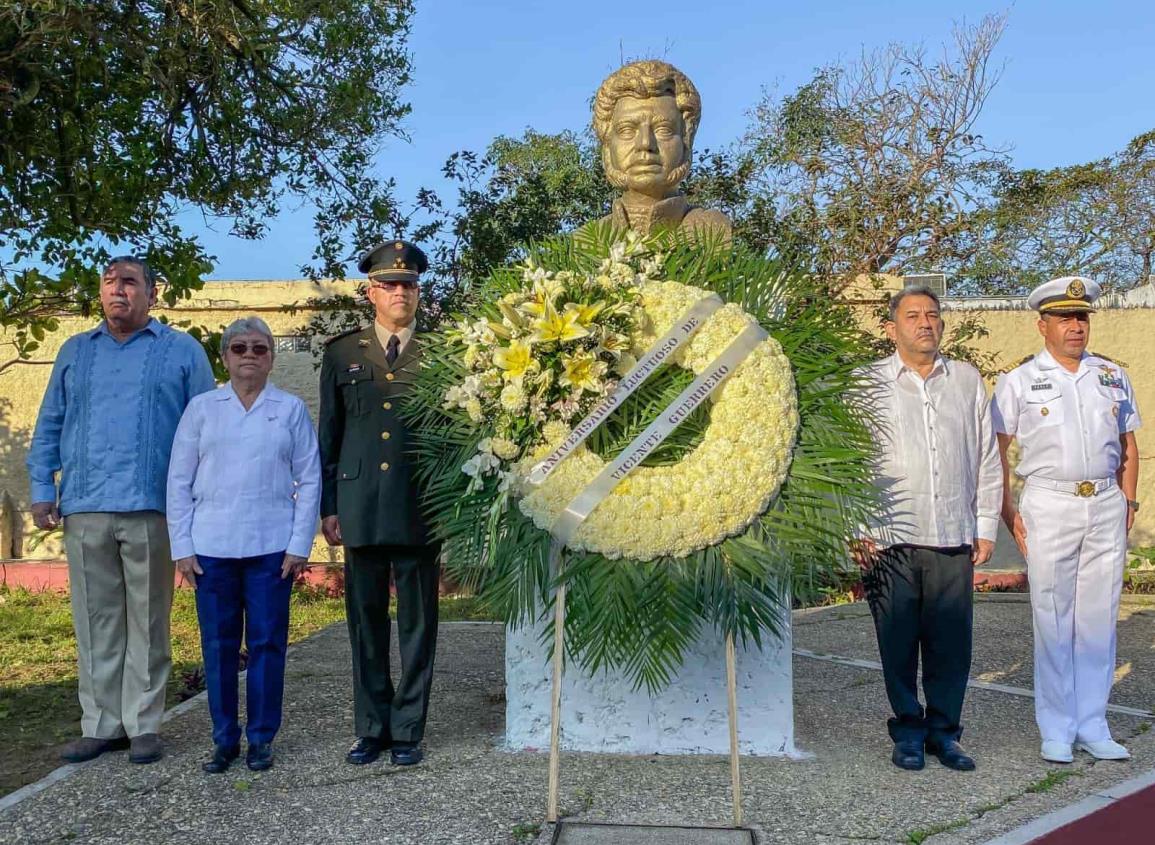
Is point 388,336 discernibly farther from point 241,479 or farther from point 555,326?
point 555,326

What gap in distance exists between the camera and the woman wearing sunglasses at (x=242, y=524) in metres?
4.01

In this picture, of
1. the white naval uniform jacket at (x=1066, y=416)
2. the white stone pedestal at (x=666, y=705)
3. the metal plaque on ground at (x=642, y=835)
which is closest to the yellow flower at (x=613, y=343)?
the white stone pedestal at (x=666, y=705)

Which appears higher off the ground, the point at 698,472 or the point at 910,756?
the point at 698,472

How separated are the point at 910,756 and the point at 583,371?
1984 millimetres

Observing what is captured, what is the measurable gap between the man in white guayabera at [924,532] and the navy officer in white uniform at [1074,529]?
12.3 inches

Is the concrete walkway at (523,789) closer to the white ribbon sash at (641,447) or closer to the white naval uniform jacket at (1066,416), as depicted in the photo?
the white ribbon sash at (641,447)

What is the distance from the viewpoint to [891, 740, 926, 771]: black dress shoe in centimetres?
402

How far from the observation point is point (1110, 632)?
167 inches

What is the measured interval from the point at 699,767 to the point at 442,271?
4804mm

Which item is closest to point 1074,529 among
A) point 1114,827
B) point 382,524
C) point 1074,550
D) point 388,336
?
point 1074,550

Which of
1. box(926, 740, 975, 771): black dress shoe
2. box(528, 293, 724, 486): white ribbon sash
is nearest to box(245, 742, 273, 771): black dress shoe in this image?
box(528, 293, 724, 486): white ribbon sash

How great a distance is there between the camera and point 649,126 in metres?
4.59

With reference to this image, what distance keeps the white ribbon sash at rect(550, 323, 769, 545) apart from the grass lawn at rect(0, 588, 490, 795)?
32.2 inches

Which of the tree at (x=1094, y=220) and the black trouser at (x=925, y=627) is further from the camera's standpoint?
the tree at (x=1094, y=220)
